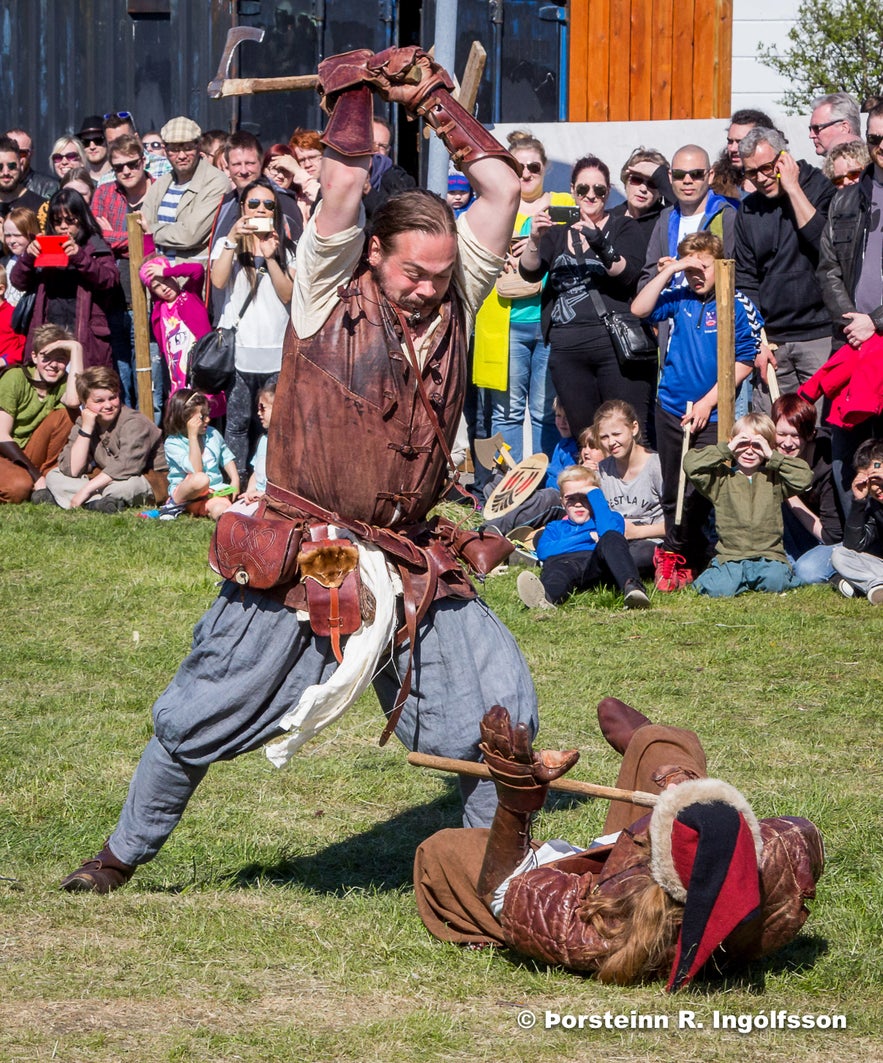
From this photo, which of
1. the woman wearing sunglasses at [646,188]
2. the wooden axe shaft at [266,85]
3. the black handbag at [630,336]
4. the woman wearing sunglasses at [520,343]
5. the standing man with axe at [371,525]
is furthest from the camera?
the woman wearing sunglasses at [520,343]

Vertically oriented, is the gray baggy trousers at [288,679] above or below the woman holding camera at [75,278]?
below

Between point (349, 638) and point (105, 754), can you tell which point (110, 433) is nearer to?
point (105, 754)

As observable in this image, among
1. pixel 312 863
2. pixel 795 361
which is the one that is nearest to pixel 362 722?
pixel 312 863

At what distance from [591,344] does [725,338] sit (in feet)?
2.97

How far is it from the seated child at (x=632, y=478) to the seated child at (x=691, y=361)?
0.21 ft

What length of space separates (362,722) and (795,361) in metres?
3.58

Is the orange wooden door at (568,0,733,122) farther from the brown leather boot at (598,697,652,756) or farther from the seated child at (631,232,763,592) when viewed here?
the brown leather boot at (598,697,652,756)

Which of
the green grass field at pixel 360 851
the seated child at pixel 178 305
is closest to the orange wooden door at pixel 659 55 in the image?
the seated child at pixel 178 305

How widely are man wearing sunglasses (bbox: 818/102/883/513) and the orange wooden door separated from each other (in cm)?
505

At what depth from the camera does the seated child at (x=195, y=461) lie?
9156 millimetres

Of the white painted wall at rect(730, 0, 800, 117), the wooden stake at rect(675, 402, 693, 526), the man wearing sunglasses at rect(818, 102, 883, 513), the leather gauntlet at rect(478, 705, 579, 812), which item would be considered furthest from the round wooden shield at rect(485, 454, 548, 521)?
the white painted wall at rect(730, 0, 800, 117)

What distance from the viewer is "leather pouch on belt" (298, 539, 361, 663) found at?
3549 mm

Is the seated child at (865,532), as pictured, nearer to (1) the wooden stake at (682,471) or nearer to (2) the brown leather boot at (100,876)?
(1) the wooden stake at (682,471)

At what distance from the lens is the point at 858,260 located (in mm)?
7402
